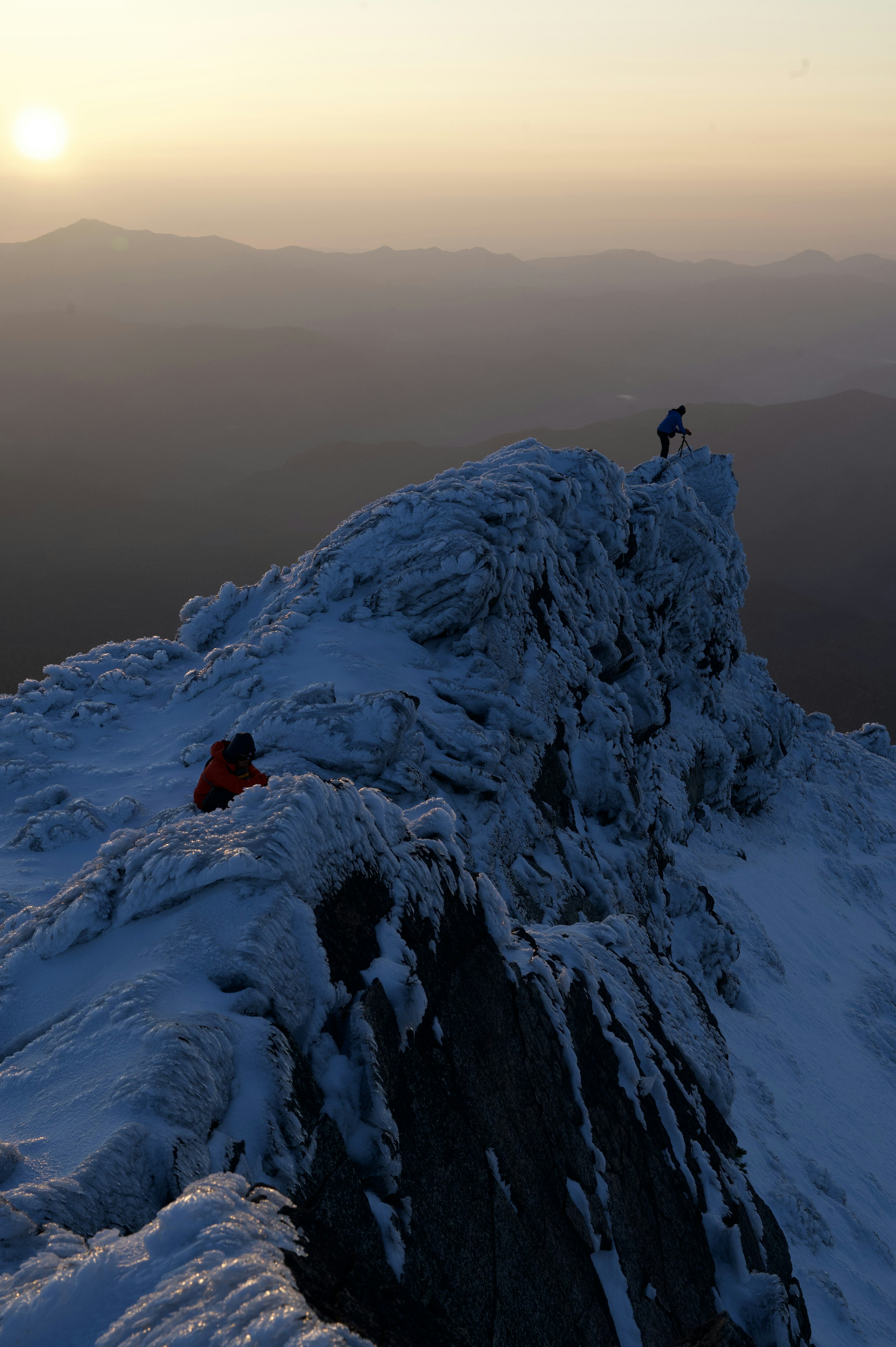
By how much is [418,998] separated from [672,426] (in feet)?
79.9

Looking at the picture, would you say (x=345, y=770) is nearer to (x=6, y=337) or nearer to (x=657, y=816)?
(x=657, y=816)

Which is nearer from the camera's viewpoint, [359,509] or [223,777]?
[223,777]

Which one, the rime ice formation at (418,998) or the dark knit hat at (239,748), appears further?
the dark knit hat at (239,748)

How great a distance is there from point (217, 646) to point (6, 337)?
463ft

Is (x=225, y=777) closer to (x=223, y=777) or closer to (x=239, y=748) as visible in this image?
(x=223, y=777)

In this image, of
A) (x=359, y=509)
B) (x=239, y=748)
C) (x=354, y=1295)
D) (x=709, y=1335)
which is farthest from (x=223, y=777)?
(x=359, y=509)

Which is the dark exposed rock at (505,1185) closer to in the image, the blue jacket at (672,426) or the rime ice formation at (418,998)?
the rime ice formation at (418,998)

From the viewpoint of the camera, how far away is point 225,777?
8.40 meters

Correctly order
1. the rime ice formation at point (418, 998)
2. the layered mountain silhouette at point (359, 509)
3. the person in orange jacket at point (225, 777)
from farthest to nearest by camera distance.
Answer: the layered mountain silhouette at point (359, 509)
the person in orange jacket at point (225, 777)
the rime ice formation at point (418, 998)

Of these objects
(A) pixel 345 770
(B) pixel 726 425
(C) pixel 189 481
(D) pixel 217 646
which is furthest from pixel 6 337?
(A) pixel 345 770

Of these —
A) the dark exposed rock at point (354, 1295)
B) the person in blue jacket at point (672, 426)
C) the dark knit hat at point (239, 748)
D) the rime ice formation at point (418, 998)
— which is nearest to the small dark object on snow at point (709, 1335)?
the rime ice formation at point (418, 998)

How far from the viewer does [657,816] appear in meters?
19.7

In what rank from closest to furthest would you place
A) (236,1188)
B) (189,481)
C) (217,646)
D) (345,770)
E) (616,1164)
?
(236,1188) → (616,1164) → (345,770) → (217,646) → (189,481)

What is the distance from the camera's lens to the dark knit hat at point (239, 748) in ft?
26.6
